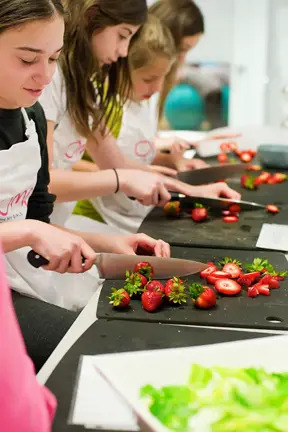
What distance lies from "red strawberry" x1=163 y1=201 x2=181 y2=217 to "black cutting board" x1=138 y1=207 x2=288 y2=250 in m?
0.02

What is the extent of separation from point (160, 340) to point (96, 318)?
168mm

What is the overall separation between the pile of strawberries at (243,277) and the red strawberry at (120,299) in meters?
0.21

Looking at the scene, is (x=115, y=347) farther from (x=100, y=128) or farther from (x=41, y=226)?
(x=100, y=128)

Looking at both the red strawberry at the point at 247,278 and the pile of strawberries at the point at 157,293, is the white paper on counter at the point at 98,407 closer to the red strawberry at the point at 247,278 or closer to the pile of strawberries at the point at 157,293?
the pile of strawberries at the point at 157,293

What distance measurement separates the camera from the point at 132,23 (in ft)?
6.93

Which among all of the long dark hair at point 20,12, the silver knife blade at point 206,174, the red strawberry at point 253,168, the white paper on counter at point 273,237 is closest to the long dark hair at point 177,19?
the red strawberry at point 253,168

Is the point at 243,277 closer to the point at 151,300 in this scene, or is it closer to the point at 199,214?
the point at 151,300

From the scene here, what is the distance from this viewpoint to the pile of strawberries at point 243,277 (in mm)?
1525

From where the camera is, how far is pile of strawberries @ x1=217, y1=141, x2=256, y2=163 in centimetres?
307

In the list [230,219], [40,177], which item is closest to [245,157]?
[230,219]

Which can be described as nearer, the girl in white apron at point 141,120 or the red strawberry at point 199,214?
the red strawberry at point 199,214

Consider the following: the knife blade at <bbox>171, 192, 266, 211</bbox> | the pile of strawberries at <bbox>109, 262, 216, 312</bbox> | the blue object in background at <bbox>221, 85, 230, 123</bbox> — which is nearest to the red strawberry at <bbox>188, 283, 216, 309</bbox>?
the pile of strawberries at <bbox>109, 262, 216, 312</bbox>

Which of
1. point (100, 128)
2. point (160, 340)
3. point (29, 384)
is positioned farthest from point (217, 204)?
point (29, 384)

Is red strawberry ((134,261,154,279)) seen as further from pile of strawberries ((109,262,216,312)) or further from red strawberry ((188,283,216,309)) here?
red strawberry ((188,283,216,309))
